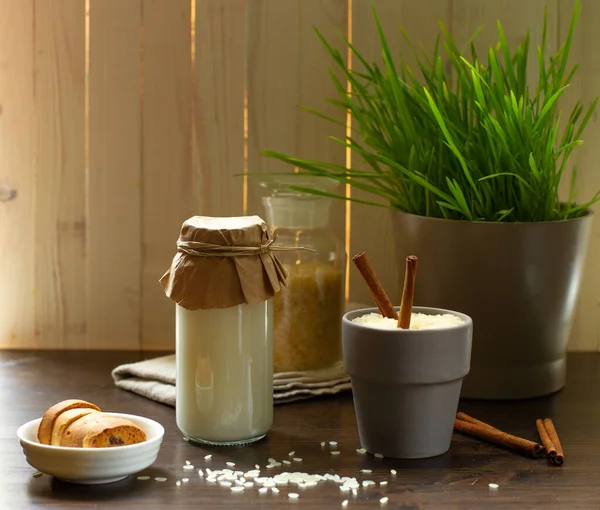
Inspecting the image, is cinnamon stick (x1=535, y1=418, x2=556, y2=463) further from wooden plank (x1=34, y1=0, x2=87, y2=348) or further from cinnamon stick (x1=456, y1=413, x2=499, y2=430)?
wooden plank (x1=34, y1=0, x2=87, y2=348)

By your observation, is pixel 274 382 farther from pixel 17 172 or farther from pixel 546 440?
pixel 17 172

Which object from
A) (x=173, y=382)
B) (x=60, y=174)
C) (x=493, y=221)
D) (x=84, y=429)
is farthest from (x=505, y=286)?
(x=60, y=174)

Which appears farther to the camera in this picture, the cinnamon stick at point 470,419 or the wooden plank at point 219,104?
the wooden plank at point 219,104

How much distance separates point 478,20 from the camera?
1367 mm

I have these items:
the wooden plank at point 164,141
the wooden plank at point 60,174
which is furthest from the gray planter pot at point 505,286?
the wooden plank at point 60,174

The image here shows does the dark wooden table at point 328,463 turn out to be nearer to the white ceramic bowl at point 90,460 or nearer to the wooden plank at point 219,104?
the white ceramic bowl at point 90,460

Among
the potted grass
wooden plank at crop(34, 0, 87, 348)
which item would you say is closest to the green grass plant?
the potted grass

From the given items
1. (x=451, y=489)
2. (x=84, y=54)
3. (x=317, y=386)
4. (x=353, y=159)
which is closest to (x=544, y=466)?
(x=451, y=489)

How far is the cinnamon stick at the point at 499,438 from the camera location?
960mm

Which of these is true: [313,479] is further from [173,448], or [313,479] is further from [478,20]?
[478,20]

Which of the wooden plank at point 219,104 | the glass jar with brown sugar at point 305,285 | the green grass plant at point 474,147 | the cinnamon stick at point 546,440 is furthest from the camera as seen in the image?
the wooden plank at point 219,104

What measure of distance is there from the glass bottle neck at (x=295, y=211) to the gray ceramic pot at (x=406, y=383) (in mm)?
278

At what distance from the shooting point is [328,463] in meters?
0.94

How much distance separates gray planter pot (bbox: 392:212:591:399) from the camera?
1118 mm
